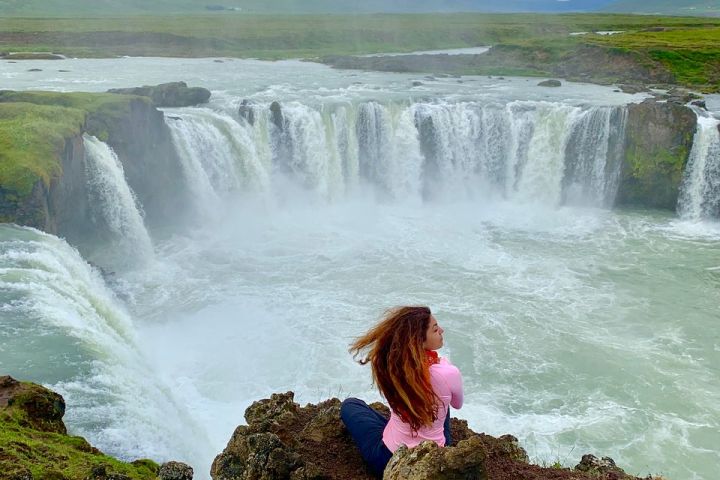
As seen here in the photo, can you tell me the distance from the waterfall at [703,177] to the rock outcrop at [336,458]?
84.7ft

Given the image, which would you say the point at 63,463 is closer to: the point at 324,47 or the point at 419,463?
the point at 419,463

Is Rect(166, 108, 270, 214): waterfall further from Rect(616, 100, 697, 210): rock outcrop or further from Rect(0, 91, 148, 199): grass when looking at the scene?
Rect(616, 100, 697, 210): rock outcrop

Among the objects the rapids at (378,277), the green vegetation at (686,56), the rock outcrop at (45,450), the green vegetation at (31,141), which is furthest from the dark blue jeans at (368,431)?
the green vegetation at (686,56)

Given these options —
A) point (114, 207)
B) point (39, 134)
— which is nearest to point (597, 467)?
point (39, 134)

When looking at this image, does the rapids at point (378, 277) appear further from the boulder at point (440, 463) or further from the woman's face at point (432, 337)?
the woman's face at point (432, 337)

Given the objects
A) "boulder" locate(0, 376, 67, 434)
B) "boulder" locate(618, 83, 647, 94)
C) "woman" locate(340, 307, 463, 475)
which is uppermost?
"woman" locate(340, 307, 463, 475)

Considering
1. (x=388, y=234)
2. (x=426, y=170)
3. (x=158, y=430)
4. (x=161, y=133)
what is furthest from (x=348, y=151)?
(x=158, y=430)

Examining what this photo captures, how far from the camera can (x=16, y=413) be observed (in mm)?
7742

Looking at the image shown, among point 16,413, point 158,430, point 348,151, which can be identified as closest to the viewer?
point 16,413

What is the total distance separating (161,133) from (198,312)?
1010 cm

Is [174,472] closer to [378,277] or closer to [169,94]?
[378,277]

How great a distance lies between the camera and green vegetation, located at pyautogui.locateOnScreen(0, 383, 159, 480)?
239 inches

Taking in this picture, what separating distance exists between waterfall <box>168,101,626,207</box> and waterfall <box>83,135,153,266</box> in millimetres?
6769

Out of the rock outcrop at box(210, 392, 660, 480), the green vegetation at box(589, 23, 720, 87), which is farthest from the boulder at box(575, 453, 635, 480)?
the green vegetation at box(589, 23, 720, 87)
